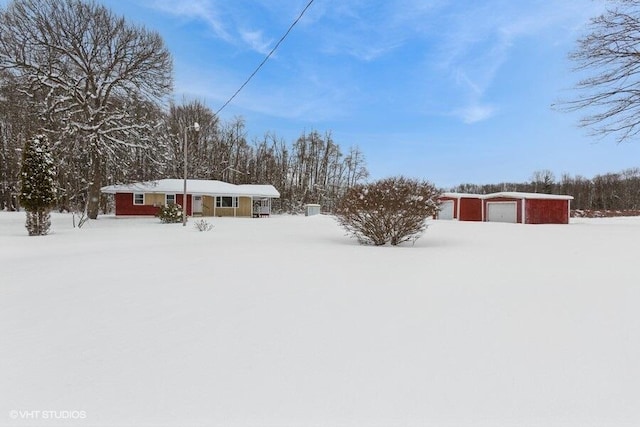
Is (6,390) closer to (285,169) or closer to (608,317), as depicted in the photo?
(608,317)

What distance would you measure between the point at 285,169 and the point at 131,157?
2604 centimetres

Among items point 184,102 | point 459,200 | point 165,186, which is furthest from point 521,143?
point 184,102

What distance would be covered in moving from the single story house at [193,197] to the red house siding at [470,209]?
1557 cm

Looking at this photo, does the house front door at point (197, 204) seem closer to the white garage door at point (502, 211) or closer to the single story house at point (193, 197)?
the single story house at point (193, 197)

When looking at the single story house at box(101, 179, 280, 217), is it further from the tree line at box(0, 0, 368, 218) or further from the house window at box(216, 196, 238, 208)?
the tree line at box(0, 0, 368, 218)

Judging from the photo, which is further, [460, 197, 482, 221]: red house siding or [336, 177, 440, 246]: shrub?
[460, 197, 482, 221]: red house siding

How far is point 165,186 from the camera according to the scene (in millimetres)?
26641

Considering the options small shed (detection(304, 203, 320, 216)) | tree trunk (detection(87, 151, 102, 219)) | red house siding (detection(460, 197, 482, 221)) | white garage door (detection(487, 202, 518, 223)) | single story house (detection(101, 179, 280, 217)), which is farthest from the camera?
small shed (detection(304, 203, 320, 216))

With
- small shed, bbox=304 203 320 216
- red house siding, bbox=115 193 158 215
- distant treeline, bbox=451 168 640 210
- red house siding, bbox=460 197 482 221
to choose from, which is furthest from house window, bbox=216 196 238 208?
distant treeline, bbox=451 168 640 210

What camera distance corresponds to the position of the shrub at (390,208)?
959 centimetres

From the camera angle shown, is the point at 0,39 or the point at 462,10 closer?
the point at 462,10

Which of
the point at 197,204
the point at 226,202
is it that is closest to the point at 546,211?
the point at 226,202

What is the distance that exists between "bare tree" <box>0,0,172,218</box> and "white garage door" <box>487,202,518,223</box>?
24552mm

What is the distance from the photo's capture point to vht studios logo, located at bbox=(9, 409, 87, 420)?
197 centimetres
